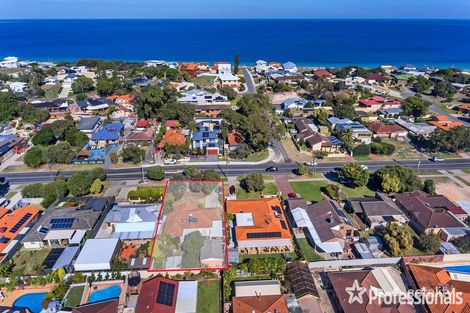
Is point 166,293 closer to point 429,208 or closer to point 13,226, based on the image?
point 13,226

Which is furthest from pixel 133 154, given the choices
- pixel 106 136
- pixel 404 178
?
pixel 404 178

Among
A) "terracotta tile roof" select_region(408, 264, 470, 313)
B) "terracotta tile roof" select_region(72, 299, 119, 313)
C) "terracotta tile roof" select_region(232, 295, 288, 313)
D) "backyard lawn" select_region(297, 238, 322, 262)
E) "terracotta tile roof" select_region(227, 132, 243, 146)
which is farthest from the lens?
"terracotta tile roof" select_region(227, 132, 243, 146)

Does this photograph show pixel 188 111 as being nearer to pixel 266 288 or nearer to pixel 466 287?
pixel 266 288

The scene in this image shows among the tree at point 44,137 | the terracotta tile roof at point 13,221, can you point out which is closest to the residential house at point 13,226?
the terracotta tile roof at point 13,221

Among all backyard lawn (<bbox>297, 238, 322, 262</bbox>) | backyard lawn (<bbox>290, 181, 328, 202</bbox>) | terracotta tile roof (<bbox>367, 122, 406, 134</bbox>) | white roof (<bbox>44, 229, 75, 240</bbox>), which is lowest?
backyard lawn (<bbox>297, 238, 322, 262</bbox>)

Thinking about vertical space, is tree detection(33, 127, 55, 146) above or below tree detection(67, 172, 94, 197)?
above

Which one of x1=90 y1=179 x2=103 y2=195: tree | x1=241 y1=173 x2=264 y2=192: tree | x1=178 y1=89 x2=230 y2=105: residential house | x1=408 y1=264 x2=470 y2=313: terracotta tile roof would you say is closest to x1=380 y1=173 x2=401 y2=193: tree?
x1=408 y1=264 x2=470 y2=313: terracotta tile roof

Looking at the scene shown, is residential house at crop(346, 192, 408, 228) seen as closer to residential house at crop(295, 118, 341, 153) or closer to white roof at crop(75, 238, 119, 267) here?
residential house at crop(295, 118, 341, 153)
